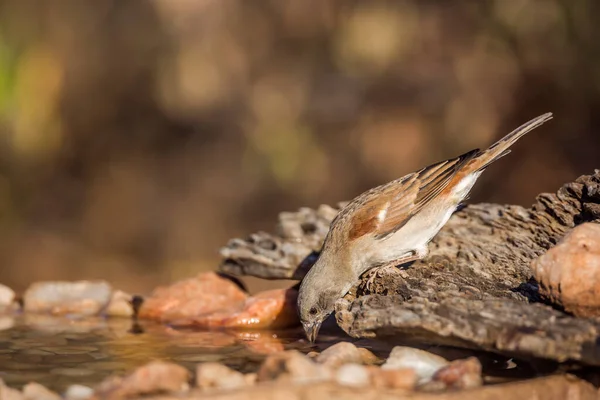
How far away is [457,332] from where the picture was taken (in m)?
3.71

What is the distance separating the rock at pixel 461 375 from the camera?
11.3 ft

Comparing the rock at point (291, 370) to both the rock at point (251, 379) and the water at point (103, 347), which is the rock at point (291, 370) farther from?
the water at point (103, 347)

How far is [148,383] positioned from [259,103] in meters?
7.39

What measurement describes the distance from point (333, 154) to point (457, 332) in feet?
21.8

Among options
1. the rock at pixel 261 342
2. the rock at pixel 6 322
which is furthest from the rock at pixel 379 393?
the rock at pixel 6 322

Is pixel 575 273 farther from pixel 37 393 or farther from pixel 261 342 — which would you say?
pixel 37 393

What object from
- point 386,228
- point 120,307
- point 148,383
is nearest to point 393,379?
point 148,383

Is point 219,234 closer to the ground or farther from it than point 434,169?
farther from it

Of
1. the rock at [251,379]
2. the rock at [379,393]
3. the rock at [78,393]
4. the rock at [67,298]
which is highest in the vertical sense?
the rock at [67,298]

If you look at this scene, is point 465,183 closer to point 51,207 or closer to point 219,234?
point 219,234

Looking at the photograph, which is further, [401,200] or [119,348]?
[401,200]

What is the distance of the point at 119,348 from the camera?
5031 millimetres

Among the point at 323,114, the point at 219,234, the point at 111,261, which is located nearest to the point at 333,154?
the point at 323,114

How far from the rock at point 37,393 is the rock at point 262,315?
2.40 m
